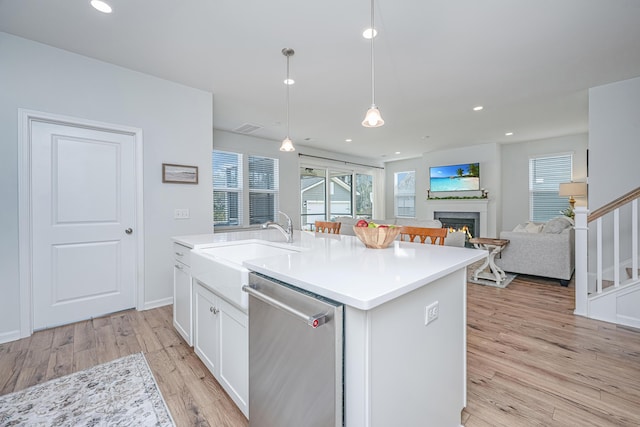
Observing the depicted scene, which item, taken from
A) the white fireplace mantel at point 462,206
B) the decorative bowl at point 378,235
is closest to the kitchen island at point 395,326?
the decorative bowl at point 378,235

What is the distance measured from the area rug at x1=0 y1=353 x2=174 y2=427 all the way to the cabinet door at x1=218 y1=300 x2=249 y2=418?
0.36m

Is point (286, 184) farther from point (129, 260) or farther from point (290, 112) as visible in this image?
point (129, 260)

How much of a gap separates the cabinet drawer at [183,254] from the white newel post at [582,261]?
3.69 m

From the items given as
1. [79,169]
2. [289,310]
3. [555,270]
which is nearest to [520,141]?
[555,270]

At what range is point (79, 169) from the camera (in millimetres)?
2785

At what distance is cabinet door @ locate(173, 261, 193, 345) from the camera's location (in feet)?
6.81

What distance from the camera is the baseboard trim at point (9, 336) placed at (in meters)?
2.36

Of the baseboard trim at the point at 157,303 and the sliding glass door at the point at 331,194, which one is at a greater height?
the sliding glass door at the point at 331,194

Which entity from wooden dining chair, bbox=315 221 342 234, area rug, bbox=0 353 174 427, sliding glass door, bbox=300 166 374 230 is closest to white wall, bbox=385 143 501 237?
sliding glass door, bbox=300 166 374 230

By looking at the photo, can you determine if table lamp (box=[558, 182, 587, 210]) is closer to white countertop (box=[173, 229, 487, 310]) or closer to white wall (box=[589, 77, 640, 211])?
white wall (box=[589, 77, 640, 211])

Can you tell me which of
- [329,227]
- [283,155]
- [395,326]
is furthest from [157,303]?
[283,155]

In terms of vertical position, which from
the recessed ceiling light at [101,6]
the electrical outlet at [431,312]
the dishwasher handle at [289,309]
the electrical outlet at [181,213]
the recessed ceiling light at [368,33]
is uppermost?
the recessed ceiling light at [101,6]

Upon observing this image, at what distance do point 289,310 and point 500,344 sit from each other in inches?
86.9

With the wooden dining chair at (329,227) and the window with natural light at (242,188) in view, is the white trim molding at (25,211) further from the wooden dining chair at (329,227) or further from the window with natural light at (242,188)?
the wooden dining chair at (329,227)
